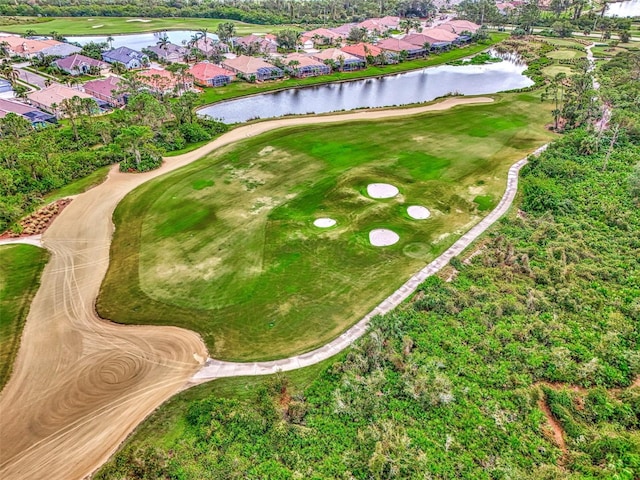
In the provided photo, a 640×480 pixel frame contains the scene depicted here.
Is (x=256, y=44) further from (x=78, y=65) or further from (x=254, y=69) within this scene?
(x=78, y=65)

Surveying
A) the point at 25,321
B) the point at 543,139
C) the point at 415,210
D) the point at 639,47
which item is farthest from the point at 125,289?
the point at 639,47

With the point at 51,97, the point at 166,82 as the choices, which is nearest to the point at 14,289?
the point at 51,97

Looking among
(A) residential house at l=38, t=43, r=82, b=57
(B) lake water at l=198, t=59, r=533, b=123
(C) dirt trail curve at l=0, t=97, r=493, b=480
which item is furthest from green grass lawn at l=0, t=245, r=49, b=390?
(A) residential house at l=38, t=43, r=82, b=57

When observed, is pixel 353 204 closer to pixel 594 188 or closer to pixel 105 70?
pixel 594 188

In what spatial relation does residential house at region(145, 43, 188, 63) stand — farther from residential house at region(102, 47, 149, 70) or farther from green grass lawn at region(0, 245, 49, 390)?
green grass lawn at region(0, 245, 49, 390)

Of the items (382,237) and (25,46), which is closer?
(382,237)

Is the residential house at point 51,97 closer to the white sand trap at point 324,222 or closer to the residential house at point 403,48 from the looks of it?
the white sand trap at point 324,222
